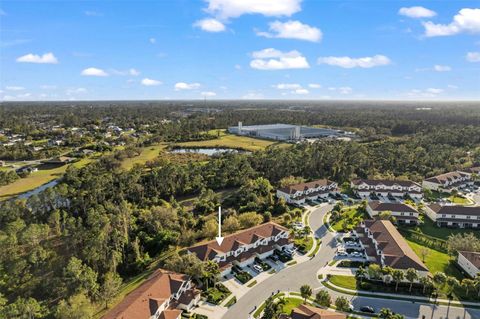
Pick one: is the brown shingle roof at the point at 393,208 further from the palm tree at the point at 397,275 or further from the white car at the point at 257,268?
the white car at the point at 257,268

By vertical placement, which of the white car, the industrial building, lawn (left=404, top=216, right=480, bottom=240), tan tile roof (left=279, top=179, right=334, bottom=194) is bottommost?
the white car

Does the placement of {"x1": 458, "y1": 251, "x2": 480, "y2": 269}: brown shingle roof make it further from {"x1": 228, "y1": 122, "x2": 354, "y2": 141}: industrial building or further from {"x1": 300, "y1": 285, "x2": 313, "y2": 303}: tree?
{"x1": 228, "y1": 122, "x2": 354, "y2": 141}: industrial building

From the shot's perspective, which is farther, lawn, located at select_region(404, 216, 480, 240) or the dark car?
lawn, located at select_region(404, 216, 480, 240)

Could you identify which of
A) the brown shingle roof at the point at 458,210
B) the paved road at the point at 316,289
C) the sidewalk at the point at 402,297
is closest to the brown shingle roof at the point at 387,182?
the brown shingle roof at the point at 458,210

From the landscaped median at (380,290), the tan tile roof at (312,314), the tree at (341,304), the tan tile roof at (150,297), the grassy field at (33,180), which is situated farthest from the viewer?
the grassy field at (33,180)

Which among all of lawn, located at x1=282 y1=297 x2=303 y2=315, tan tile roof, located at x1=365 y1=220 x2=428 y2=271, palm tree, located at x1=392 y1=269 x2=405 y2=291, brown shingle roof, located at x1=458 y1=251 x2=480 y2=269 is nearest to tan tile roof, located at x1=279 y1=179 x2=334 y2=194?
tan tile roof, located at x1=365 y1=220 x2=428 y2=271

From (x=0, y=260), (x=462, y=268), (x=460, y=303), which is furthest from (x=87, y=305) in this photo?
(x=462, y=268)

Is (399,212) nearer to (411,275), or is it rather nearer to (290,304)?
(411,275)

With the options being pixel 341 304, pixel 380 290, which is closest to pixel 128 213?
pixel 341 304
